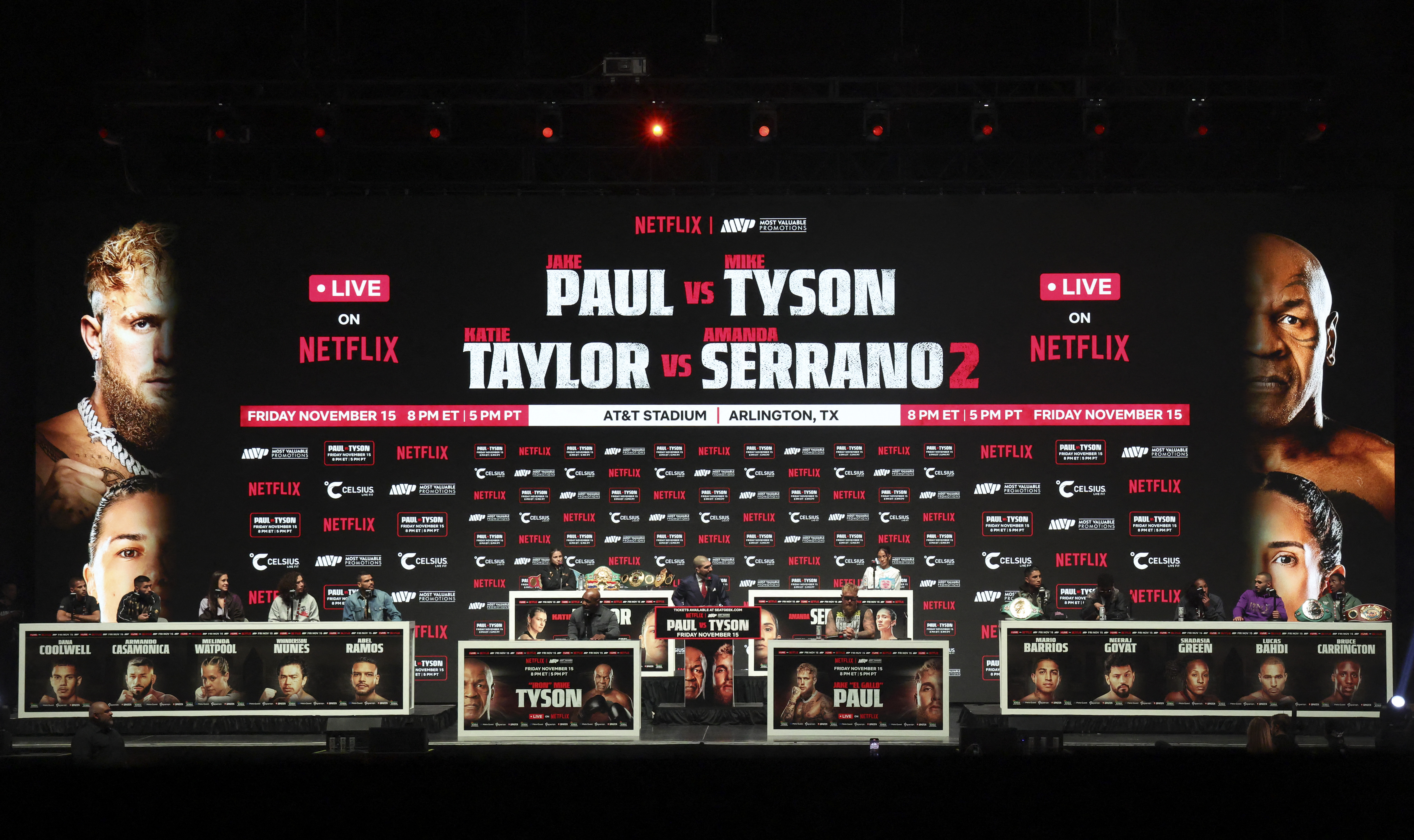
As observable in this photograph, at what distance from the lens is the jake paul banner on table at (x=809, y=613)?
1138 cm

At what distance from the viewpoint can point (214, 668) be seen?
32.0 ft

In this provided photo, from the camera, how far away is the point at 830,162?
13.8 metres

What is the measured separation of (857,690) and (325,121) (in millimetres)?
7948

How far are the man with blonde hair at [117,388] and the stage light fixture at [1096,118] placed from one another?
9.94 meters

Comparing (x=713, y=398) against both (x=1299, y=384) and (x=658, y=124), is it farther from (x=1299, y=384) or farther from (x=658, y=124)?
(x=1299, y=384)

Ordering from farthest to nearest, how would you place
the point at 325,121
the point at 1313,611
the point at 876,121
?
1. the point at 325,121
2. the point at 876,121
3. the point at 1313,611

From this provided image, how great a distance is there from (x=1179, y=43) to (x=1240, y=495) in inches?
189

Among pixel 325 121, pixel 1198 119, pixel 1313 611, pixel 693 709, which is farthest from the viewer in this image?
pixel 325 121

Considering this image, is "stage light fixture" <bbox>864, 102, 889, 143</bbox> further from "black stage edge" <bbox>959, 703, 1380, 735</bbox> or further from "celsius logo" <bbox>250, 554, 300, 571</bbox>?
Answer: "celsius logo" <bbox>250, 554, 300, 571</bbox>

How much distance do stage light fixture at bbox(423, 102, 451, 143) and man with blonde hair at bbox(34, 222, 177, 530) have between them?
3338mm

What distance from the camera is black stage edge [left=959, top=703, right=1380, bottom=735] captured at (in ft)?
30.5

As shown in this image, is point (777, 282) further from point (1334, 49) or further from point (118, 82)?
point (118, 82)

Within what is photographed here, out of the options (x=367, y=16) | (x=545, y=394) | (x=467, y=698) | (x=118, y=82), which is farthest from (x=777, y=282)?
(x=118, y=82)

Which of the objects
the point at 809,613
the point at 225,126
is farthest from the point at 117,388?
the point at 809,613
